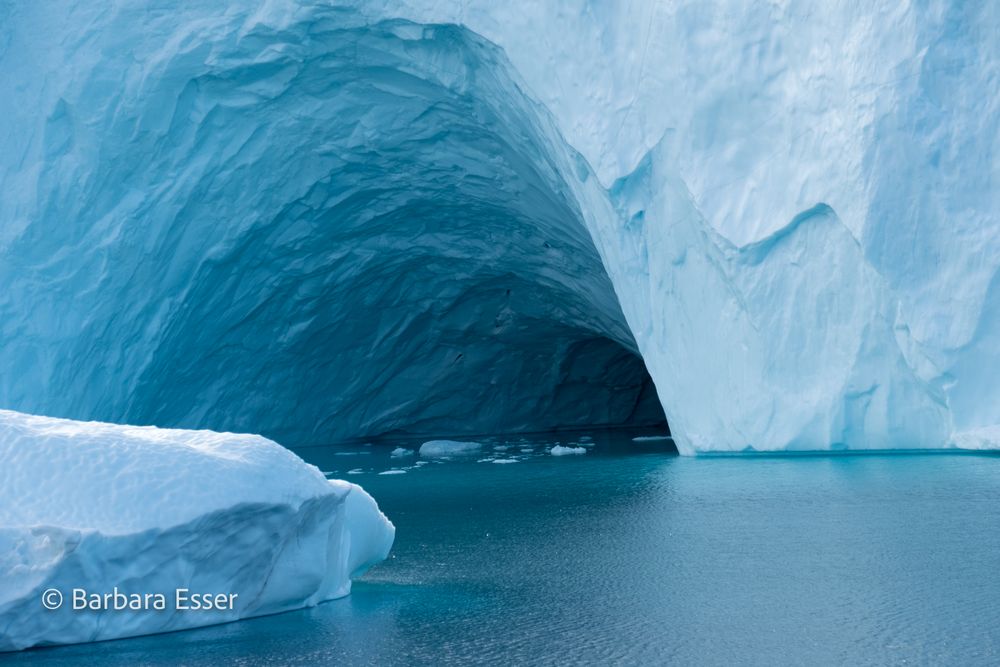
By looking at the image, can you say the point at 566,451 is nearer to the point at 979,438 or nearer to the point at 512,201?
the point at 512,201

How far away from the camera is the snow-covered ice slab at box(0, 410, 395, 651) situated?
3229mm

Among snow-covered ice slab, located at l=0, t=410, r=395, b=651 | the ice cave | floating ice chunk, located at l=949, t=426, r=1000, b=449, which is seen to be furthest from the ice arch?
snow-covered ice slab, located at l=0, t=410, r=395, b=651

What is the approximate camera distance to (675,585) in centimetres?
370

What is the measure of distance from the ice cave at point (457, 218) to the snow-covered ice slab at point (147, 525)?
18mm

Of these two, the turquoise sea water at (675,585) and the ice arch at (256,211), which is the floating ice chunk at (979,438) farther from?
the ice arch at (256,211)

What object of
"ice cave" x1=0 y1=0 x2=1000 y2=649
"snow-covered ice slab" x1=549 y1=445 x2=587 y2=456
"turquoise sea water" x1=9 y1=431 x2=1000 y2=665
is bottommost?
"snow-covered ice slab" x1=549 y1=445 x2=587 y2=456

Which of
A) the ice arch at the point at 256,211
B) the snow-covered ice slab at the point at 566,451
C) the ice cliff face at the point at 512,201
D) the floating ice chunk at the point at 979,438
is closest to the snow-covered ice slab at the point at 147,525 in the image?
the floating ice chunk at the point at 979,438

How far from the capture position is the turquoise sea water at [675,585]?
2.91m

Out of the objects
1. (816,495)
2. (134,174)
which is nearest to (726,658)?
(816,495)

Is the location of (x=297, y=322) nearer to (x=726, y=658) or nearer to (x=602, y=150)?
(x=602, y=150)

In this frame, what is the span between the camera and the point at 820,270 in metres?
7.93

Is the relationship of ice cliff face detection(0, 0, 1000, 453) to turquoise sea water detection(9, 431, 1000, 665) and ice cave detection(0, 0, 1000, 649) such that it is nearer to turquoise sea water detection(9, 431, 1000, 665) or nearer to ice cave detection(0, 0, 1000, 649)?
ice cave detection(0, 0, 1000, 649)

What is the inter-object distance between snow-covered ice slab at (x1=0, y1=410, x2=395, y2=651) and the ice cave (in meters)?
0.02

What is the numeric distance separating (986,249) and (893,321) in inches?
29.8
